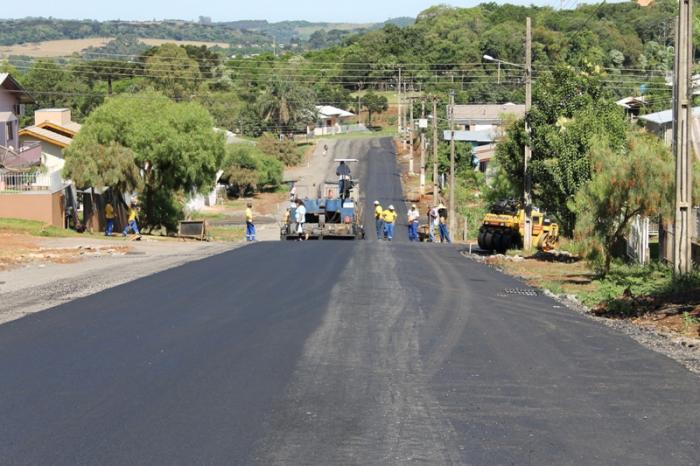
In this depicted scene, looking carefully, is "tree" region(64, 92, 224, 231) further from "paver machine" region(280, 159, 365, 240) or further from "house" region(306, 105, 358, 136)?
"house" region(306, 105, 358, 136)

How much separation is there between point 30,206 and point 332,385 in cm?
3209

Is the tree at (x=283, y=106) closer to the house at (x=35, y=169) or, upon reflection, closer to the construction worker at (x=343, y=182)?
the house at (x=35, y=169)

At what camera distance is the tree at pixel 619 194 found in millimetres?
22938

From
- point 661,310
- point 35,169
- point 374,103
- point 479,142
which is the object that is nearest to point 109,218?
point 35,169

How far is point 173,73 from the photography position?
12719cm

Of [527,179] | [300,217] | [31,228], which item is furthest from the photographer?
[300,217]

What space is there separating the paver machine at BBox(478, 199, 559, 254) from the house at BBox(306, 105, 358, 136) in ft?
277

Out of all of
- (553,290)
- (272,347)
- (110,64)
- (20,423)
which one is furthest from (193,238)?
(110,64)

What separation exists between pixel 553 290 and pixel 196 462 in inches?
605

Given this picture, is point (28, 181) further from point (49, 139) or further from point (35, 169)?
point (49, 139)

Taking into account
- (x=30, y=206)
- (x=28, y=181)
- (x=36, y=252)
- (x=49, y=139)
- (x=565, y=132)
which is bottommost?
(x=36, y=252)

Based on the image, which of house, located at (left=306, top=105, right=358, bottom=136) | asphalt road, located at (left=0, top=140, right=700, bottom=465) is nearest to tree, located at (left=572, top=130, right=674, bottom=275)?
asphalt road, located at (left=0, top=140, right=700, bottom=465)

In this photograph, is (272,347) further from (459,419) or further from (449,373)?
(459,419)

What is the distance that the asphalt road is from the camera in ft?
28.9
